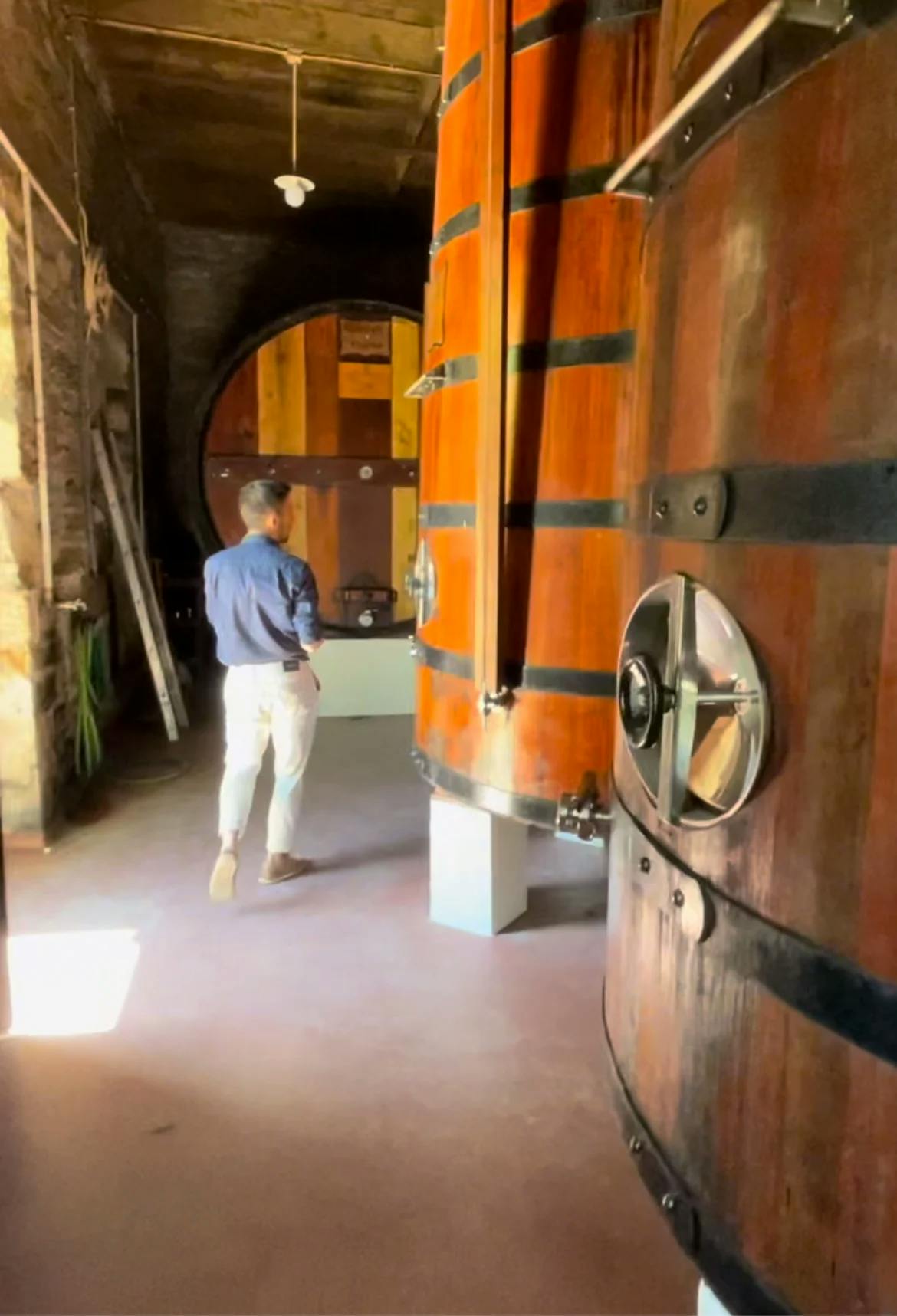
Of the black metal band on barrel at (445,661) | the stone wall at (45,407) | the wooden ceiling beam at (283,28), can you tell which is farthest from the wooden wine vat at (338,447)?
the black metal band on barrel at (445,661)

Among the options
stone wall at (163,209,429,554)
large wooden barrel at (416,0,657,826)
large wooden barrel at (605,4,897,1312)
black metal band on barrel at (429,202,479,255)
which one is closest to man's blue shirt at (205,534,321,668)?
large wooden barrel at (416,0,657,826)

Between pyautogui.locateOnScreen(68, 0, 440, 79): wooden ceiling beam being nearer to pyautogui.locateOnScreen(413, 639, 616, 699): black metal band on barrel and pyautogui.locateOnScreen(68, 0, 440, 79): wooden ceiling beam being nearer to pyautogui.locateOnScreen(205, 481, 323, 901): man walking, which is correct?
pyautogui.locateOnScreen(205, 481, 323, 901): man walking

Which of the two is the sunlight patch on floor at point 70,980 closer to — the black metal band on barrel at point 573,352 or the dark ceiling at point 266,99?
the black metal band on barrel at point 573,352

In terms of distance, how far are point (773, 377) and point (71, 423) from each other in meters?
3.74

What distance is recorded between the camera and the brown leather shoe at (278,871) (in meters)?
3.12

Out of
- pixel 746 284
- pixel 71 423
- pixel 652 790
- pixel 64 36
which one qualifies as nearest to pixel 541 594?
pixel 652 790

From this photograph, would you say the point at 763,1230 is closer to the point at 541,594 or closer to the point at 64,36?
the point at 541,594

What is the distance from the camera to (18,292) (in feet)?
10.4

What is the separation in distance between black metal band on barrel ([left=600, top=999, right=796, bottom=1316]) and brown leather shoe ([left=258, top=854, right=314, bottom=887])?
6.83 ft

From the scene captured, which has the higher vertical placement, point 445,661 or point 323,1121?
point 445,661

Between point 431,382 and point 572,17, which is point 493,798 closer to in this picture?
point 431,382

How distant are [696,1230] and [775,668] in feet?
2.01

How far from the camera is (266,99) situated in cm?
456

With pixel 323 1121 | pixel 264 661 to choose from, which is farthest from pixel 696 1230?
pixel 264 661
